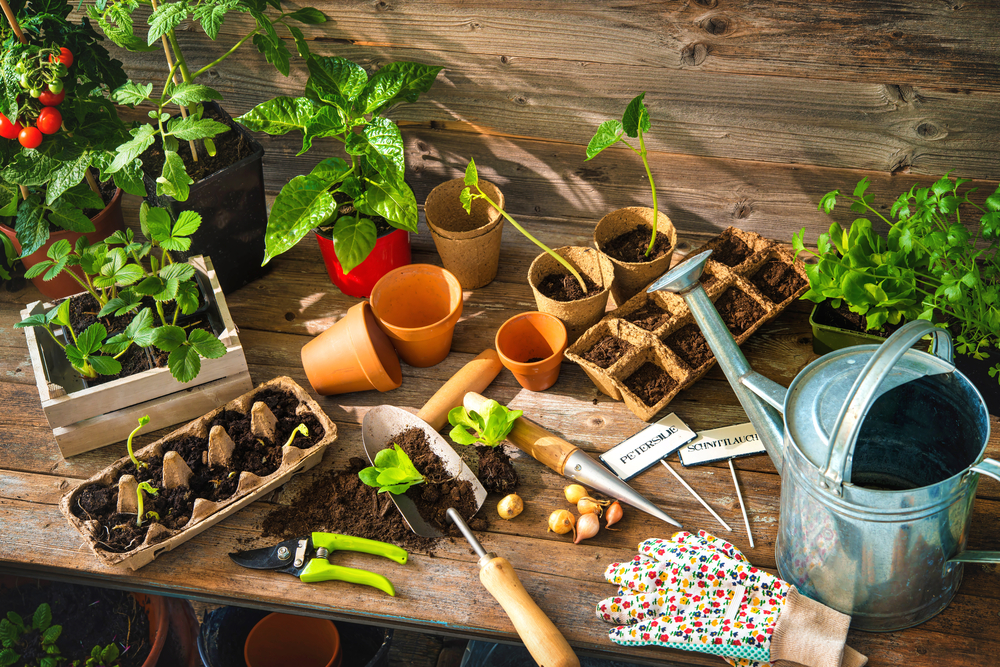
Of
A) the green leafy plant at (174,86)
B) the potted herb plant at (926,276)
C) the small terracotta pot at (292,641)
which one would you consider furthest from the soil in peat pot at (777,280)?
the small terracotta pot at (292,641)

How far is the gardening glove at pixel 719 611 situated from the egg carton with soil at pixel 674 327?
Answer: 29cm

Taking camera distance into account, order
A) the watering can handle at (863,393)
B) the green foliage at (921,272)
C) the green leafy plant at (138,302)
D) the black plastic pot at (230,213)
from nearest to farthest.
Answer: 1. the watering can handle at (863,393)
2. the green foliage at (921,272)
3. the green leafy plant at (138,302)
4. the black plastic pot at (230,213)

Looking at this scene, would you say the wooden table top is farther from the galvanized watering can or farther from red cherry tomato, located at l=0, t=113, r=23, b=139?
red cherry tomato, located at l=0, t=113, r=23, b=139

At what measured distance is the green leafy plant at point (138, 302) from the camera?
1.19 m

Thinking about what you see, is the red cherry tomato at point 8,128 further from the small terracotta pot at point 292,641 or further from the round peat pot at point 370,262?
the small terracotta pot at point 292,641

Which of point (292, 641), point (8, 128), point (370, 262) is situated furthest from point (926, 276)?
point (8, 128)

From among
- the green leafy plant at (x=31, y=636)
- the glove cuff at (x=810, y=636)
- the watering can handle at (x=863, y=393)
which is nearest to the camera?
the watering can handle at (x=863, y=393)

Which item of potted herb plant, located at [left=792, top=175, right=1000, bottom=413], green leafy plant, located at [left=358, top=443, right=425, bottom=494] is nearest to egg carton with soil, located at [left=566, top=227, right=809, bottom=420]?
potted herb plant, located at [left=792, top=175, right=1000, bottom=413]

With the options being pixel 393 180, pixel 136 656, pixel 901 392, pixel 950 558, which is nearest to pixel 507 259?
pixel 393 180

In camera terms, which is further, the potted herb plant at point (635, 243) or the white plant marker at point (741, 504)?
the potted herb plant at point (635, 243)

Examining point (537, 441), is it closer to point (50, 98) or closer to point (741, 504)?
point (741, 504)

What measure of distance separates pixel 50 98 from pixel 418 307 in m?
0.72

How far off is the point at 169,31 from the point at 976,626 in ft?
5.07

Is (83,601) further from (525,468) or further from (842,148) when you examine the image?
(842,148)
